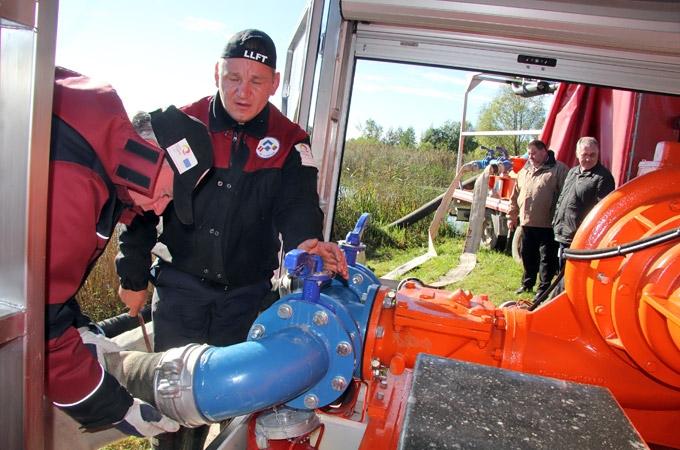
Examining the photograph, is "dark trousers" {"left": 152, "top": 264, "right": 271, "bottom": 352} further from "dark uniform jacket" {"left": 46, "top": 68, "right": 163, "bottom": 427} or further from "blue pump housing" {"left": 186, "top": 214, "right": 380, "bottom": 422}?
"dark uniform jacket" {"left": 46, "top": 68, "right": 163, "bottom": 427}

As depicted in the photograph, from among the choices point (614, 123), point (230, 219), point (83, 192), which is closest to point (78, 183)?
point (83, 192)

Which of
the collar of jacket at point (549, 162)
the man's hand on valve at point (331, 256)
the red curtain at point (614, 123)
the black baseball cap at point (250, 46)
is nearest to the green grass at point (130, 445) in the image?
the man's hand on valve at point (331, 256)

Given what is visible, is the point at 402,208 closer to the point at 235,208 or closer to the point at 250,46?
the point at 235,208

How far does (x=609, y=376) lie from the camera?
5.65 ft

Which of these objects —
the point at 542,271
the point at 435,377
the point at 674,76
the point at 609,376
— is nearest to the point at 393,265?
the point at 542,271

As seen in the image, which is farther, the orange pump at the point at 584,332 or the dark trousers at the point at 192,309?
the dark trousers at the point at 192,309

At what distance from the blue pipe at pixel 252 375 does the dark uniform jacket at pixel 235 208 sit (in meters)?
0.74

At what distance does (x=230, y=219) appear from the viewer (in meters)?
2.06

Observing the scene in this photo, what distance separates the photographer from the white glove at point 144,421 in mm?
1234

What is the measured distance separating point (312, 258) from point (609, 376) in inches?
45.0

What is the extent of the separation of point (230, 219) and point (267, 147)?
0.34 meters

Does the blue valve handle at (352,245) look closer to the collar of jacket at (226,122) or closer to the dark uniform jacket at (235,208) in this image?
the dark uniform jacket at (235,208)

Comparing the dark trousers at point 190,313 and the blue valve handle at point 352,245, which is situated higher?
the blue valve handle at point 352,245

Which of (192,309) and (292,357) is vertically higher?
(292,357)
